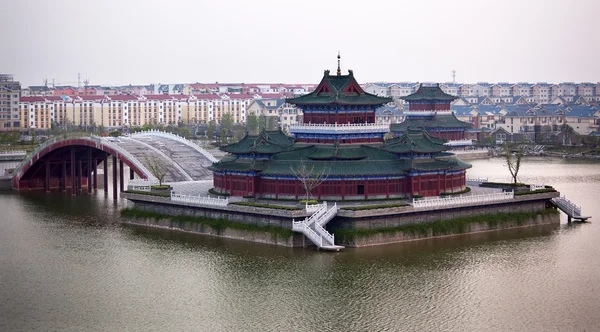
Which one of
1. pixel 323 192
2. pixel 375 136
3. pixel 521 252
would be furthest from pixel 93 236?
pixel 521 252

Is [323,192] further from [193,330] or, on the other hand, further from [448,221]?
[193,330]

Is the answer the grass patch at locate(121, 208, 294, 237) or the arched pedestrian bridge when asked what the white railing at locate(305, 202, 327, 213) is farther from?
the arched pedestrian bridge

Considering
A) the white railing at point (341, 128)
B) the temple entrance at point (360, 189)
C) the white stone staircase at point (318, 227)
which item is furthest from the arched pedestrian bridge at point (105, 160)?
the white stone staircase at point (318, 227)

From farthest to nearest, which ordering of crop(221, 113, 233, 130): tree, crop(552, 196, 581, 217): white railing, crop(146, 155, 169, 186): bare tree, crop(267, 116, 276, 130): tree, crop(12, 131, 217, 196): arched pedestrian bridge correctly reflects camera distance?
crop(221, 113, 233, 130): tree, crop(267, 116, 276, 130): tree, crop(12, 131, 217, 196): arched pedestrian bridge, crop(146, 155, 169, 186): bare tree, crop(552, 196, 581, 217): white railing

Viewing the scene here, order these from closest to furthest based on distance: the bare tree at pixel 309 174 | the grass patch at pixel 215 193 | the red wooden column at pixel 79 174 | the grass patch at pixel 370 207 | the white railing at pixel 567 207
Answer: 1. the grass patch at pixel 370 207
2. the bare tree at pixel 309 174
3. the white railing at pixel 567 207
4. the grass patch at pixel 215 193
5. the red wooden column at pixel 79 174

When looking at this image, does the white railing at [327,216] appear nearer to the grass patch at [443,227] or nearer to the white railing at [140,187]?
the grass patch at [443,227]

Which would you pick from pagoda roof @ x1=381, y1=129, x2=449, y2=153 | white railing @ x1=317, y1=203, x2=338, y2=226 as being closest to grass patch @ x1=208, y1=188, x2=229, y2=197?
pagoda roof @ x1=381, y1=129, x2=449, y2=153

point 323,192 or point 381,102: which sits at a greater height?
point 381,102
